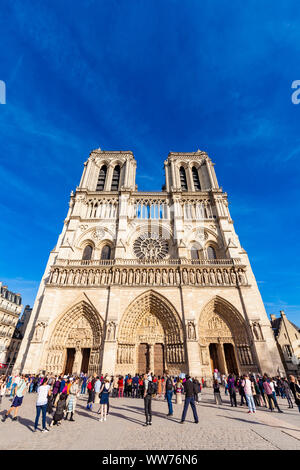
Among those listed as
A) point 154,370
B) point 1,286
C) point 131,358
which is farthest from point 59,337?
point 1,286

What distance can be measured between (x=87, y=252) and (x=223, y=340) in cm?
1433

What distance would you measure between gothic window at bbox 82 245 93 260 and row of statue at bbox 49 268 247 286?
2.93 meters

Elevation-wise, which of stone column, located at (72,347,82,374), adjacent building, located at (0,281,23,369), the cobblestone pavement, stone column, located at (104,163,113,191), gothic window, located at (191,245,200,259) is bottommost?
the cobblestone pavement

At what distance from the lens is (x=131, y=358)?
14.8m

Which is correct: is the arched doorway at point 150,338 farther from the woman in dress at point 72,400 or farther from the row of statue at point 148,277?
the woman in dress at point 72,400

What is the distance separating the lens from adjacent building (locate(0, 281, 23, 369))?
24406mm

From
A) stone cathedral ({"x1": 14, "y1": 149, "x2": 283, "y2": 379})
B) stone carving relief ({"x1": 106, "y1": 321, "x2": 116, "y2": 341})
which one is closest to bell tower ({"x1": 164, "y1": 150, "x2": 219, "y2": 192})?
stone cathedral ({"x1": 14, "y1": 149, "x2": 283, "y2": 379})

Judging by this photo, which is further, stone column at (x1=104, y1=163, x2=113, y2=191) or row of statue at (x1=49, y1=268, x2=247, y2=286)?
stone column at (x1=104, y1=163, x2=113, y2=191)

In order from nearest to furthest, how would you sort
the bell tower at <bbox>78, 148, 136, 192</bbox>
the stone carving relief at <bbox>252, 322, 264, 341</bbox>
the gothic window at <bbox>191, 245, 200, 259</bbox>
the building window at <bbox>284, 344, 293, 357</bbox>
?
the stone carving relief at <bbox>252, 322, 264, 341</bbox> < the gothic window at <bbox>191, 245, 200, 259</bbox> < the building window at <bbox>284, 344, 293, 357</bbox> < the bell tower at <bbox>78, 148, 136, 192</bbox>

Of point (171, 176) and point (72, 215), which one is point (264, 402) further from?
point (171, 176)

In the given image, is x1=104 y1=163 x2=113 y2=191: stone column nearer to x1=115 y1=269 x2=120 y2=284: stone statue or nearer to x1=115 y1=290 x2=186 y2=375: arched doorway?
x1=115 y1=269 x2=120 y2=284: stone statue

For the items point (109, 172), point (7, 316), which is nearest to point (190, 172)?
point (109, 172)

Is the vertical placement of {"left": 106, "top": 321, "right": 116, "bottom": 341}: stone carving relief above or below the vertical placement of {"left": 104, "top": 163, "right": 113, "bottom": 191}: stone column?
below

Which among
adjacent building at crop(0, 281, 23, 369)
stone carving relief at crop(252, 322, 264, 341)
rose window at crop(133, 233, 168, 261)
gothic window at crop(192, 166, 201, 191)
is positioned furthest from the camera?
gothic window at crop(192, 166, 201, 191)
